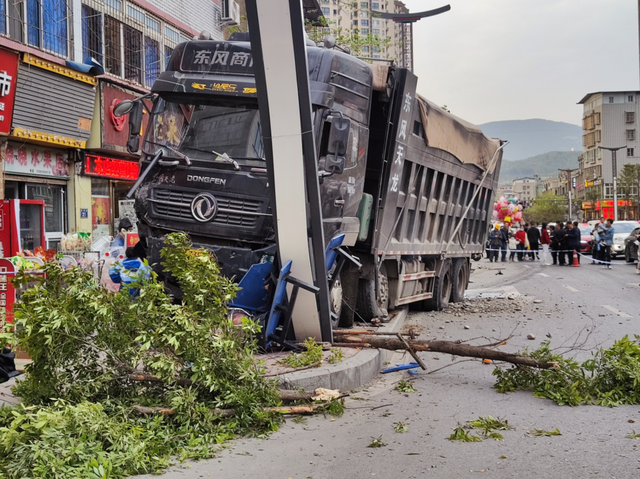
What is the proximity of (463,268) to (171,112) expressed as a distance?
30.4ft

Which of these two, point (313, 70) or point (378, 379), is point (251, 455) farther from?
point (313, 70)

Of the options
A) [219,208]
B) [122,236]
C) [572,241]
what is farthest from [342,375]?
[572,241]

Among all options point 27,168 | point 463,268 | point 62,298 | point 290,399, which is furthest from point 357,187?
point 27,168

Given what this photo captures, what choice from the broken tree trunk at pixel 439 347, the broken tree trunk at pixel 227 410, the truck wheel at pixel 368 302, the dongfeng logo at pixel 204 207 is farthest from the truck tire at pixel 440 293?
the broken tree trunk at pixel 227 410

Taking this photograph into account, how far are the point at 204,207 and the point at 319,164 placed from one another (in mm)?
1349

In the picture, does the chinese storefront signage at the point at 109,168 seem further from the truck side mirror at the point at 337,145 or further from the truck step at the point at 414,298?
the truck side mirror at the point at 337,145

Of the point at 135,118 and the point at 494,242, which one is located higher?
the point at 135,118

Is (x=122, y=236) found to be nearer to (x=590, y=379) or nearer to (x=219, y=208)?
(x=219, y=208)

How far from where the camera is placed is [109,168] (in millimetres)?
19078

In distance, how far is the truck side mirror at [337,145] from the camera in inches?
306

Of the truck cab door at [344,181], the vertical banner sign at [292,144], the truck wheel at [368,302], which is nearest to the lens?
the vertical banner sign at [292,144]

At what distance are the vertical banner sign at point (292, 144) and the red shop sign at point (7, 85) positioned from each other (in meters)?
9.30

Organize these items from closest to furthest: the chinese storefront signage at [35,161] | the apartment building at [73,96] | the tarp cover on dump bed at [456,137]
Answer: the tarp cover on dump bed at [456,137] → the apartment building at [73,96] → the chinese storefront signage at [35,161]

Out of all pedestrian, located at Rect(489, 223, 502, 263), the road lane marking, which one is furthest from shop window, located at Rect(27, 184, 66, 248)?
pedestrian, located at Rect(489, 223, 502, 263)
